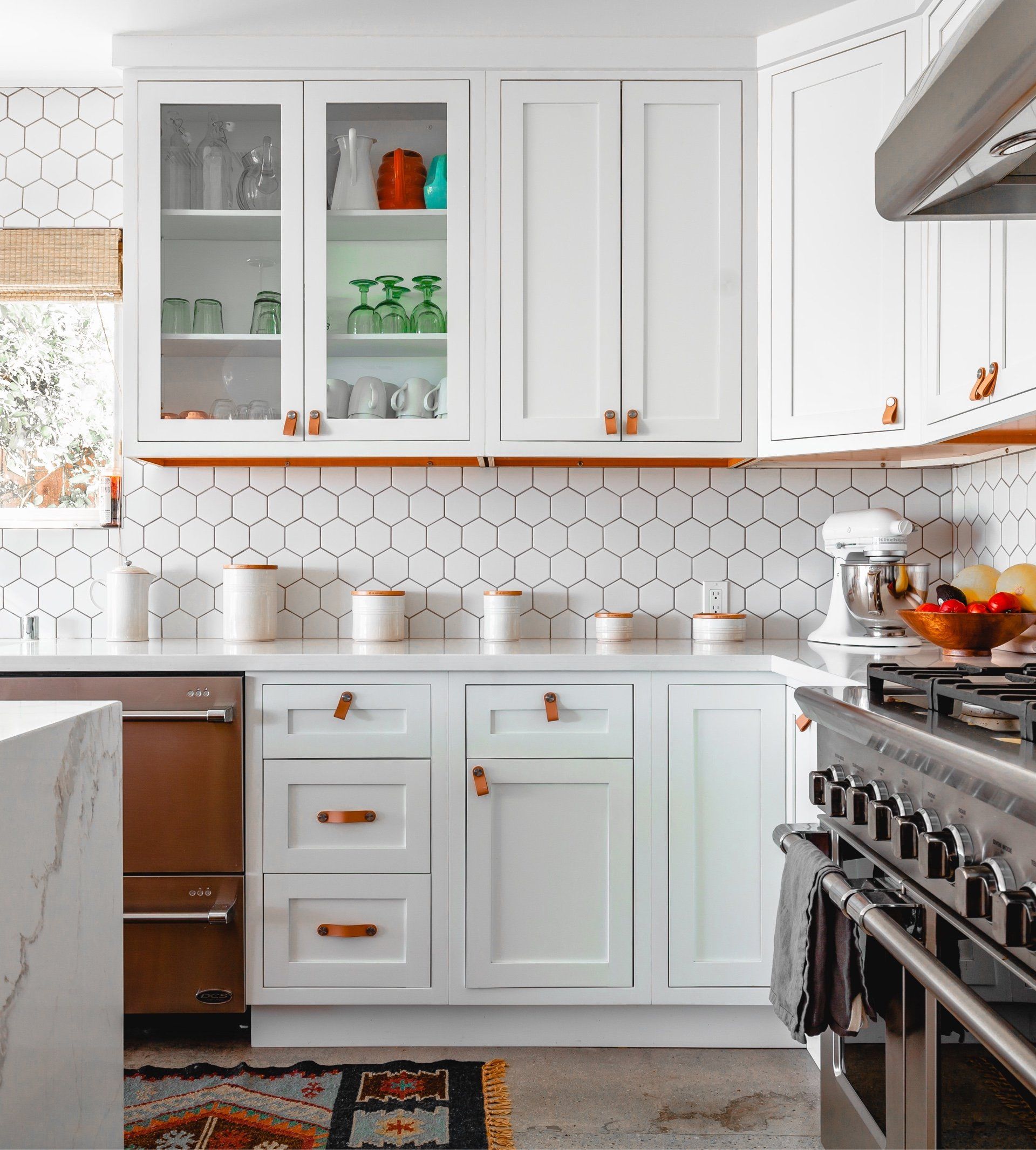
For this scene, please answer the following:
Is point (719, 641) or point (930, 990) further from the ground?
point (719, 641)

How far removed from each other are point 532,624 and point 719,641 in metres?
0.55

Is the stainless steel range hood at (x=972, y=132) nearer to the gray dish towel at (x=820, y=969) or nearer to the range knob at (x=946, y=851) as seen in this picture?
the range knob at (x=946, y=851)

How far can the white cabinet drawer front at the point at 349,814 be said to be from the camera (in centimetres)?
209

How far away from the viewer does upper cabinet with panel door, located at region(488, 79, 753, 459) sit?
2322 mm

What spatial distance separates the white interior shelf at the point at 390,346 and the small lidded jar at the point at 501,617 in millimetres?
677

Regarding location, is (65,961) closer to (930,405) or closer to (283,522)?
(283,522)

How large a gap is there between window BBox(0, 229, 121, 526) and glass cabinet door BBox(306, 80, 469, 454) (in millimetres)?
802

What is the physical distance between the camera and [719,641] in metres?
→ 2.46

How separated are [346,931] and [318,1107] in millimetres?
352

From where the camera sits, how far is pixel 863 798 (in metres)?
1.18

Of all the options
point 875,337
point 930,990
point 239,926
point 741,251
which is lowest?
point 239,926

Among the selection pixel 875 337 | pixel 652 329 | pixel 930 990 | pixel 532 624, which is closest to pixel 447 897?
pixel 532 624

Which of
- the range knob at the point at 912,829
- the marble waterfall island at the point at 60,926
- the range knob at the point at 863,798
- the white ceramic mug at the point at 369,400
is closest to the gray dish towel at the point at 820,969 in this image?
the range knob at the point at 863,798

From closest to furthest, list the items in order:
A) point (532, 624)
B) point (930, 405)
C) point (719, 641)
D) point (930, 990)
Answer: point (930, 990)
point (930, 405)
point (719, 641)
point (532, 624)
